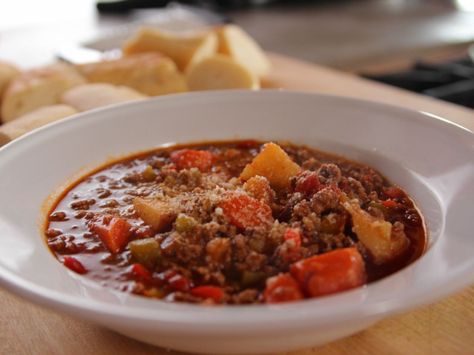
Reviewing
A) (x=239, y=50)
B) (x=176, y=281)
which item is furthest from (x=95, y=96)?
(x=176, y=281)

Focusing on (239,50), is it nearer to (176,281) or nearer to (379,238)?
(379,238)

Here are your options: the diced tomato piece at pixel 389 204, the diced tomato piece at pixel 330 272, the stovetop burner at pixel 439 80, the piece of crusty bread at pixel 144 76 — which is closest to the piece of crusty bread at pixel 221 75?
the piece of crusty bread at pixel 144 76

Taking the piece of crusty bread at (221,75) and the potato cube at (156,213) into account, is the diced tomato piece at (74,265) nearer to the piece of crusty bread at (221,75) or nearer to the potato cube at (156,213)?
the potato cube at (156,213)

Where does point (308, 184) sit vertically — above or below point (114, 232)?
above

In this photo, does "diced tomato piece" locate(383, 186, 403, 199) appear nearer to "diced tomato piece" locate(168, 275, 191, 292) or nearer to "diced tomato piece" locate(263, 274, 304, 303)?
"diced tomato piece" locate(263, 274, 304, 303)

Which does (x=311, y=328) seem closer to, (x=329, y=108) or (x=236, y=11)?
(x=329, y=108)

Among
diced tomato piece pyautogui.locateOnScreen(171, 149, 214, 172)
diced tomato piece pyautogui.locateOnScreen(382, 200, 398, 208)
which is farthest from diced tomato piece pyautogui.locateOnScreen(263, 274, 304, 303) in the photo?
diced tomato piece pyautogui.locateOnScreen(171, 149, 214, 172)
